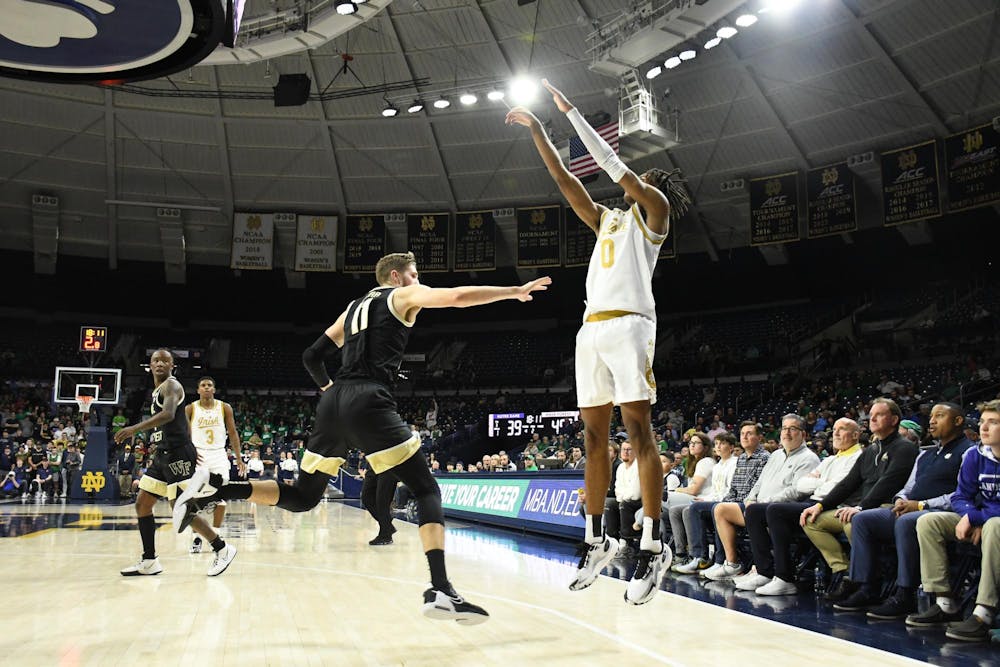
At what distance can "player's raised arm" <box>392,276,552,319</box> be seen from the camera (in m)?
4.54

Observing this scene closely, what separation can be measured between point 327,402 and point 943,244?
24944 mm

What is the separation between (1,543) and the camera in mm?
9750

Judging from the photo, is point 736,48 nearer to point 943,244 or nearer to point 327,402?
point 943,244

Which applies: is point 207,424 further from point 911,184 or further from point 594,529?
point 911,184

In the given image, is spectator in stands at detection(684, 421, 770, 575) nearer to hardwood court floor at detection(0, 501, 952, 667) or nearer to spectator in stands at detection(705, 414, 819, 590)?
spectator in stands at detection(705, 414, 819, 590)

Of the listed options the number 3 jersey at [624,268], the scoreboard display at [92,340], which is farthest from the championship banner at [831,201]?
the scoreboard display at [92,340]

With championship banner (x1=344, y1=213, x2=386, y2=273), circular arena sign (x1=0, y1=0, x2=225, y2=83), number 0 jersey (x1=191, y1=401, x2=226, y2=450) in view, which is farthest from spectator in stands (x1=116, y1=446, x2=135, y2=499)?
circular arena sign (x1=0, y1=0, x2=225, y2=83)

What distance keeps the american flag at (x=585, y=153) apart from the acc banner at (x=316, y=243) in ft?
31.9

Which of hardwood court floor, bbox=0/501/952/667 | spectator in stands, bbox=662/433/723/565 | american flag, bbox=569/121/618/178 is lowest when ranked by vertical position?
hardwood court floor, bbox=0/501/952/667

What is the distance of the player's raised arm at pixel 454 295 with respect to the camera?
4535mm

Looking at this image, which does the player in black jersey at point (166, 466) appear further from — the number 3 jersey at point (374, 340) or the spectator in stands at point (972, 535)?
the spectator in stands at point (972, 535)

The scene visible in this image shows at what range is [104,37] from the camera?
7.38 m

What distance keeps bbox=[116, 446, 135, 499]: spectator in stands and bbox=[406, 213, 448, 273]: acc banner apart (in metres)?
10.5

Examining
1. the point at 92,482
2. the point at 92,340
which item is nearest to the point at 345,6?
the point at 92,340
